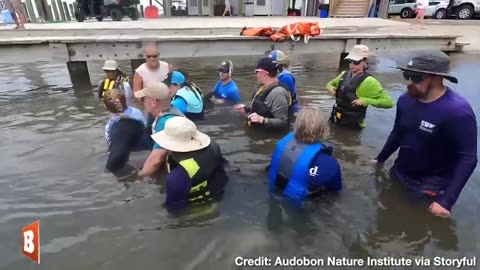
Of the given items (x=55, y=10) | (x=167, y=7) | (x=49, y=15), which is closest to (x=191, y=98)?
(x=49, y=15)

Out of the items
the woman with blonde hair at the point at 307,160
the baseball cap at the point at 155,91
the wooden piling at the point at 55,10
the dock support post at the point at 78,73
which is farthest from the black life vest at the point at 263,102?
the wooden piling at the point at 55,10

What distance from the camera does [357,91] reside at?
585cm

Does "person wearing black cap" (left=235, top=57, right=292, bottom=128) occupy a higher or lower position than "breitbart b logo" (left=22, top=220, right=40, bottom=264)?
higher

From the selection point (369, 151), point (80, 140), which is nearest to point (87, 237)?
point (80, 140)

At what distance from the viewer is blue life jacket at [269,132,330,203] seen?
3.73 metres

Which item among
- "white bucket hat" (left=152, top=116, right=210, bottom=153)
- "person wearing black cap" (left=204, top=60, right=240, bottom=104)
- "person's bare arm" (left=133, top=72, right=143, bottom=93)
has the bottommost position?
"person wearing black cap" (left=204, top=60, right=240, bottom=104)

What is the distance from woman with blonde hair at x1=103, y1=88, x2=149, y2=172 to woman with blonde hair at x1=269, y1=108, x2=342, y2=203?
6.53 feet

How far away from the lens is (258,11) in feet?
81.7

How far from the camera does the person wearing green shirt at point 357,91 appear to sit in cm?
563

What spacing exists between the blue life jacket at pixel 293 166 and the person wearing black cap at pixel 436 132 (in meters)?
0.93

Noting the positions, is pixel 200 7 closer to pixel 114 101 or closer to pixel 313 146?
pixel 114 101

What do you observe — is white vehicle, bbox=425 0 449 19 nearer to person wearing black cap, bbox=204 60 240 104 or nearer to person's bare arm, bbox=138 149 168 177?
person wearing black cap, bbox=204 60 240 104

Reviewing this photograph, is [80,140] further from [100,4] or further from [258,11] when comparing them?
[258,11]

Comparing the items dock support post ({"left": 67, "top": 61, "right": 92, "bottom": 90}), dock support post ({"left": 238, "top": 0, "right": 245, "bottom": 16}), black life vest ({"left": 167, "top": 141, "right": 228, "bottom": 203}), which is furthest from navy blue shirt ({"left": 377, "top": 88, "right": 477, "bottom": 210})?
dock support post ({"left": 238, "top": 0, "right": 245, "bottom": 16})
